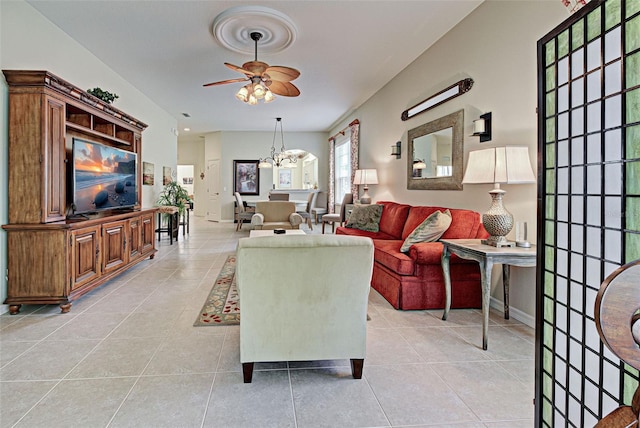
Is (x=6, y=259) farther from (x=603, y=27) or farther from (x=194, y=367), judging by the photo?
(x=603, y=27)

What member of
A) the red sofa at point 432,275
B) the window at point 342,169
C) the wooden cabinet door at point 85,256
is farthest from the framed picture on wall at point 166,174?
the red sofa at point 432,275

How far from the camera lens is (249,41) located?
13.2ft

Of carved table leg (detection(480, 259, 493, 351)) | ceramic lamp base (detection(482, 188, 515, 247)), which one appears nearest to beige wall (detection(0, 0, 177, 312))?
carved table leg (detection(480, 259, 493, 351))

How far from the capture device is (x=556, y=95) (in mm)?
1172

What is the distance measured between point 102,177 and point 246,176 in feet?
22.8

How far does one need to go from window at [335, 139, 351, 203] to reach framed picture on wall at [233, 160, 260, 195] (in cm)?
267

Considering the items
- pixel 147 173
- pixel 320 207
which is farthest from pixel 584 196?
pixel 320 207

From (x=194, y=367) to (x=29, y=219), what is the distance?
208 cm

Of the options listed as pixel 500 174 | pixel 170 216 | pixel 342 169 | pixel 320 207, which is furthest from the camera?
pixel 320 207

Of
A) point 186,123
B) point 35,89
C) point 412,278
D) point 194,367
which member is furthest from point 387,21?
point 186,123

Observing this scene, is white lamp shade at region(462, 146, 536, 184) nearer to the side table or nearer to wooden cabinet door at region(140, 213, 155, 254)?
wooden cabinet door at region(140, 213, 155, 254)

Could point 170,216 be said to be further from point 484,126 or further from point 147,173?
point 484,126

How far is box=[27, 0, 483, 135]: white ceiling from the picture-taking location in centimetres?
337

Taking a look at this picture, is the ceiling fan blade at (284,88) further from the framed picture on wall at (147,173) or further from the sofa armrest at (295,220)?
the framed picture on wall at (147,173)
